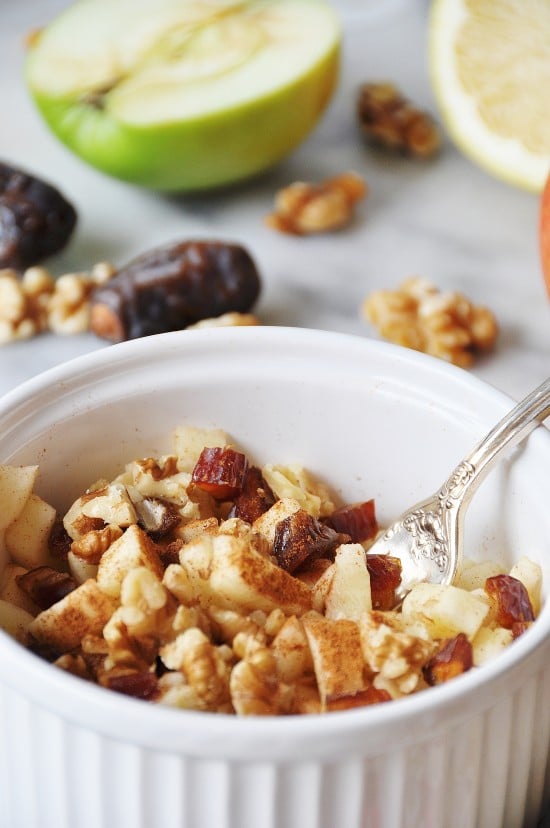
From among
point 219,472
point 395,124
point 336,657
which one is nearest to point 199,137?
point 395,124

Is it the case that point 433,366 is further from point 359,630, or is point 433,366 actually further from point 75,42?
point 75,42

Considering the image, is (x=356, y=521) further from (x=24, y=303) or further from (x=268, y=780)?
(x=24, y=303)

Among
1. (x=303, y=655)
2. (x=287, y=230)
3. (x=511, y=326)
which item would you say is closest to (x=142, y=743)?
(x=303, y=655)

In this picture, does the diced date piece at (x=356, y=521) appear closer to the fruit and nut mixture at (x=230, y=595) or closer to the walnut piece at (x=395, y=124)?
the fruit and nut mixture at (x=230, y=595)

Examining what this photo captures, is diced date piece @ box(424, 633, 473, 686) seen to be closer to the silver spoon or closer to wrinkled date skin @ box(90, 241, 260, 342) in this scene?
the silver spoon

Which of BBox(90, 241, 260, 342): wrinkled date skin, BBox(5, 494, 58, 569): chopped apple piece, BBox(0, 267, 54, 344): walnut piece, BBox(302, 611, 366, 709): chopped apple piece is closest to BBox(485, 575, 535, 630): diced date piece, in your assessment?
BBox(302, 611, 366, 709): chopped apple piece

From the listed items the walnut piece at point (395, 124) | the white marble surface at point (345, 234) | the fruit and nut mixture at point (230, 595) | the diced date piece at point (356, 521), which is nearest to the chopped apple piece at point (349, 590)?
the fruit and nut mixture at point (230, 595)

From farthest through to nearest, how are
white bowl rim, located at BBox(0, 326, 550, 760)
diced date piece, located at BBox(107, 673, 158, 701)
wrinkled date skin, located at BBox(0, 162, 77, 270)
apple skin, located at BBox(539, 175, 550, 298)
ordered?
wrinkled date skin, located at BBox(0, 162, 77, 270)
apple skin, located at BBox(539, 175, 550, 298)
diced date piece, located at BBox(107, 673, 158, 701)
white bowl rim, located at BBox(0, 326, 550, 760)
